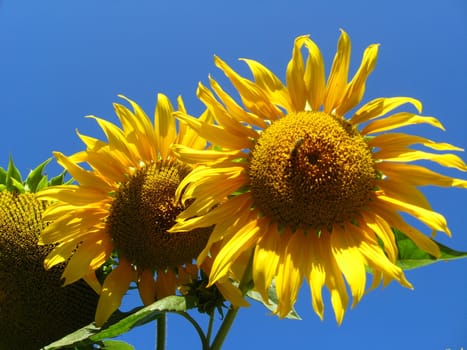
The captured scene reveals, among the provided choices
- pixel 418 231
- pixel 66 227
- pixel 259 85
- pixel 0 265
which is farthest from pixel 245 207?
pixel 0 265

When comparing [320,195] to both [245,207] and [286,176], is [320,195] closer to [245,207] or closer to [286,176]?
[286,176]

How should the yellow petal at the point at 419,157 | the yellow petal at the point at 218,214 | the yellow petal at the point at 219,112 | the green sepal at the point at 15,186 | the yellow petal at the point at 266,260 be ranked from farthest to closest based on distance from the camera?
1. the green sepal at the point at 15,186
2. the yellow petal at the point at 219,112
3. the yellow petal at the point at 419,157
4. the yellow petal at the point at 218,214
5. the yellow petal at the point at 266,260

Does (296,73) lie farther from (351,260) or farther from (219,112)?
(351,260)

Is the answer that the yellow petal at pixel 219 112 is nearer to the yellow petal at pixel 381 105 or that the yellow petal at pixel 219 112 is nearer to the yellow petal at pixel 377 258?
the yellow petal at pixel 381 105

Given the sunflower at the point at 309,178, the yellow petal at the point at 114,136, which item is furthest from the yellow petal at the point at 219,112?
the yellow petal at the point at 114,136

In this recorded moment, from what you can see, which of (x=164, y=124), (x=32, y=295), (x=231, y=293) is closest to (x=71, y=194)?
(x=164, y=124)

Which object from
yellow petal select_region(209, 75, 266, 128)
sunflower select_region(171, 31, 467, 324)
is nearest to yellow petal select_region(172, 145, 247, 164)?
sunflower select_region(171, 31, 467, 324)
